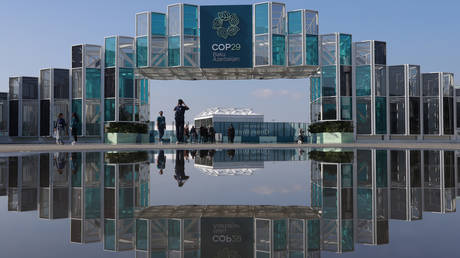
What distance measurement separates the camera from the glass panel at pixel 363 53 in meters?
29.2

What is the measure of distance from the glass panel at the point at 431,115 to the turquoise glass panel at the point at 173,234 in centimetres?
3262

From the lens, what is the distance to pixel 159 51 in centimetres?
2784

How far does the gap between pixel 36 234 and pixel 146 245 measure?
35.0 inches

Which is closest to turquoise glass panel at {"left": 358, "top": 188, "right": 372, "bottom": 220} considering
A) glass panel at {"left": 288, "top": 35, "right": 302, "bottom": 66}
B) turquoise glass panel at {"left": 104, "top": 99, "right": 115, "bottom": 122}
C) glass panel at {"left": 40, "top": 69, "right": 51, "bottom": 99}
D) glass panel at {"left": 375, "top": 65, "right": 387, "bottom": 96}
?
glass panel at {"left": 288, "top": 35, "right": 302, "bottom": 66}

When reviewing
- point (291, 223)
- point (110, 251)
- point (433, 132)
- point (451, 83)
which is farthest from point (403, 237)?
point (451, 83)

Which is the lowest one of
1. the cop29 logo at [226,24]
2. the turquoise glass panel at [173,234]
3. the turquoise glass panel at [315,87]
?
the turquoise glass panel at [173,234]

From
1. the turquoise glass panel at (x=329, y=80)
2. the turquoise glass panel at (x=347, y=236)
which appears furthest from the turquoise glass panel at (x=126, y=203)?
the turquoise glass panel at (x=329, y=80)

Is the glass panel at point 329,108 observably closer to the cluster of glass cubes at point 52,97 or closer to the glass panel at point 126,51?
the glass panel at point 126,51

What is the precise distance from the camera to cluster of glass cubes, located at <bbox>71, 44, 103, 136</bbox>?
31406 mm

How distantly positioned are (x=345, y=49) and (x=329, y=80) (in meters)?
2.60

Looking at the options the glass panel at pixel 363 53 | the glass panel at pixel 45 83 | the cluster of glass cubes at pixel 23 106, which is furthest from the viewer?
the cluster of glass cubes at pixel 23 106

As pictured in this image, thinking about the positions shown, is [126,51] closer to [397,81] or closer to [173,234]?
[397,81]

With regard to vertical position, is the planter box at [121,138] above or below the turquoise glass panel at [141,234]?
above

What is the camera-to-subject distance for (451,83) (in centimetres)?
3259
